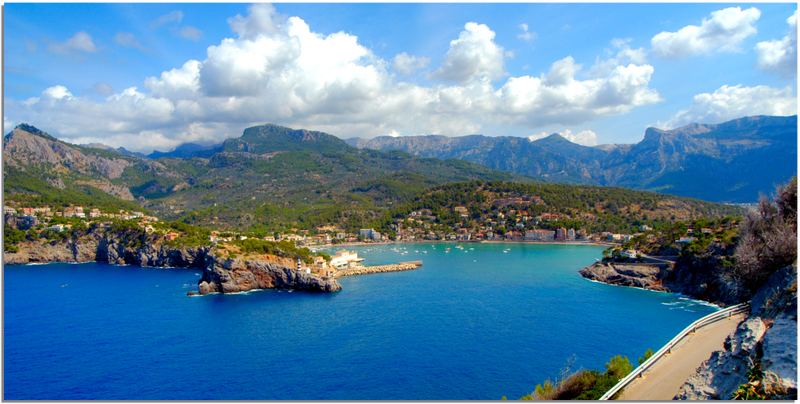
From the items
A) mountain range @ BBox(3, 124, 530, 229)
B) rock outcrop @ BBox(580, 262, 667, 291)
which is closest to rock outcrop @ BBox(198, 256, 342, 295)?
rock outcrop @ BBox(580, 262, 667, 291)

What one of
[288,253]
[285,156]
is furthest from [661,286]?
[285,156]

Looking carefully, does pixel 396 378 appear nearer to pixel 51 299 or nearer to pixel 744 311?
pixel 744 311

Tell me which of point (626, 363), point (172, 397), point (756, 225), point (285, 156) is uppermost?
point (285, 156)

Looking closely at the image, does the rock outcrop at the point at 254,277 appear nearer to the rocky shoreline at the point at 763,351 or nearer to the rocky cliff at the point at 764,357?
the rocky shoreline at the point at 763,351

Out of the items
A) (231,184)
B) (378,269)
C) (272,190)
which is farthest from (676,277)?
(231,184)

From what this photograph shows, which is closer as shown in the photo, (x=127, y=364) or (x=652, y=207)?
(x=127, y=364)

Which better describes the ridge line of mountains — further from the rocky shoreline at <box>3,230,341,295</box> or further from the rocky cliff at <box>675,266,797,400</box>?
the rocky cliff at <box>675,266,797,400</box>
